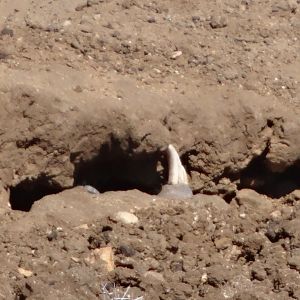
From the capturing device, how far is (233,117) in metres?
4.76

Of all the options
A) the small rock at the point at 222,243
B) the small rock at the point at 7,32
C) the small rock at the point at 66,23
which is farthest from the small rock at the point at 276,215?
the small rock at the point at 7,32

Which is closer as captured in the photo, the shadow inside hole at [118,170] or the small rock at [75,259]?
the small rock at [75,259]

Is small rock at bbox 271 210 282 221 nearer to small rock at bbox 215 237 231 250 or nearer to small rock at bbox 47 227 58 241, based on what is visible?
small rock at bbox 215 237 231 250

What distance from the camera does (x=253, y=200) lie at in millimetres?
4781

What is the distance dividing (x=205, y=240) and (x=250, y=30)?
5.33ft

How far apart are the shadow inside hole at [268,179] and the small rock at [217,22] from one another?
86 cm

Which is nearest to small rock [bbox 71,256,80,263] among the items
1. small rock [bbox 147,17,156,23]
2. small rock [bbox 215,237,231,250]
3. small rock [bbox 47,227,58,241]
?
small rock [bbox 47,227,58,241]

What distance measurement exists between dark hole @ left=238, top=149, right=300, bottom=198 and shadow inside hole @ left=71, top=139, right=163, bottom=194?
56cm

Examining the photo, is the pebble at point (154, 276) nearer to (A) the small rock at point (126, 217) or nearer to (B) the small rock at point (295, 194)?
(A) the small rock at point (126, 217)

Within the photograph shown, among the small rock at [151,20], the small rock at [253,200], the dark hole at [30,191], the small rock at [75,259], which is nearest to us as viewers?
the small rock at [75,259]

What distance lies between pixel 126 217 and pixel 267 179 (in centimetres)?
Answer: 118

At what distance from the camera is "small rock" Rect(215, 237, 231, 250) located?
4.21 metres

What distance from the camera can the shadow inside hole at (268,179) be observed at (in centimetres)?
495

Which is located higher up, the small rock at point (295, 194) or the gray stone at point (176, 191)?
the gray stone at point (176, 191)
